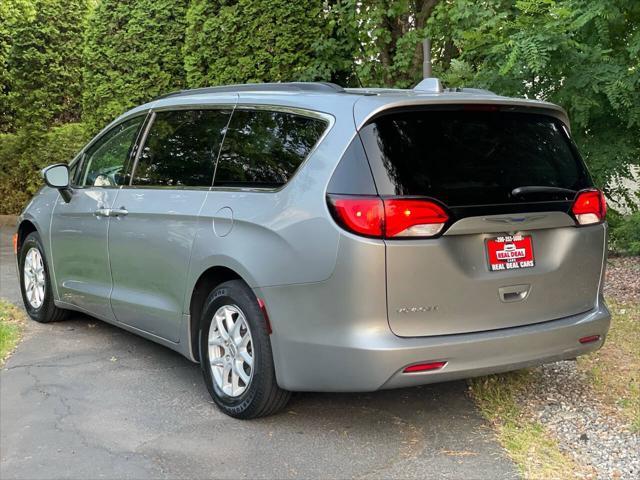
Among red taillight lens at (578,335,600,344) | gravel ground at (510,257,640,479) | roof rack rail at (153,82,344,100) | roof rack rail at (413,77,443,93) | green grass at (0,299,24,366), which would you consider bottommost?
gravel ground at (510,257,640,479)

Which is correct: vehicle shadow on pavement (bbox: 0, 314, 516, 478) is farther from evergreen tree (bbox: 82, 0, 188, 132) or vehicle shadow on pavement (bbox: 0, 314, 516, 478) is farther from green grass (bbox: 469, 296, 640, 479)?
evergreen tree (bbox: 82, 0, 188, 132)

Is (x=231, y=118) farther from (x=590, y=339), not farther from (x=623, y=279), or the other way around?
(x=623, y=279)

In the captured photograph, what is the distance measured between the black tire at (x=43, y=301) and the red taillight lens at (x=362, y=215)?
3512 millimetres

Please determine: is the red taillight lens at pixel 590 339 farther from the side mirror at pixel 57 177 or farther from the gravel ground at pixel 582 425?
the side mirror at pixel 57 177

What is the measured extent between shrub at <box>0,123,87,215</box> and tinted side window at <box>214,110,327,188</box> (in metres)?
9.14

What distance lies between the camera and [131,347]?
231 inches

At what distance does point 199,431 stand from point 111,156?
95.2 inches

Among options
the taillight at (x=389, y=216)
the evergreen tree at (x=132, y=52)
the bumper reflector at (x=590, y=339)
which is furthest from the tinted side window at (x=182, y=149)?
the evergreen tree at (x=132, y=52)

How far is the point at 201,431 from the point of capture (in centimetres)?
420

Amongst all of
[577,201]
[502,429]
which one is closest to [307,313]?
[502,429]

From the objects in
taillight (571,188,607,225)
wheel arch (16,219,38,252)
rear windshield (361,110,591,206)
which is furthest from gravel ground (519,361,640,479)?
wheel arch (16,219,38,252)

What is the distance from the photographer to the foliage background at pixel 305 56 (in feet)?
21.2

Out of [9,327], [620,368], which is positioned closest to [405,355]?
[620,368]

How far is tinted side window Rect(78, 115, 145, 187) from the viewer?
218 inches
